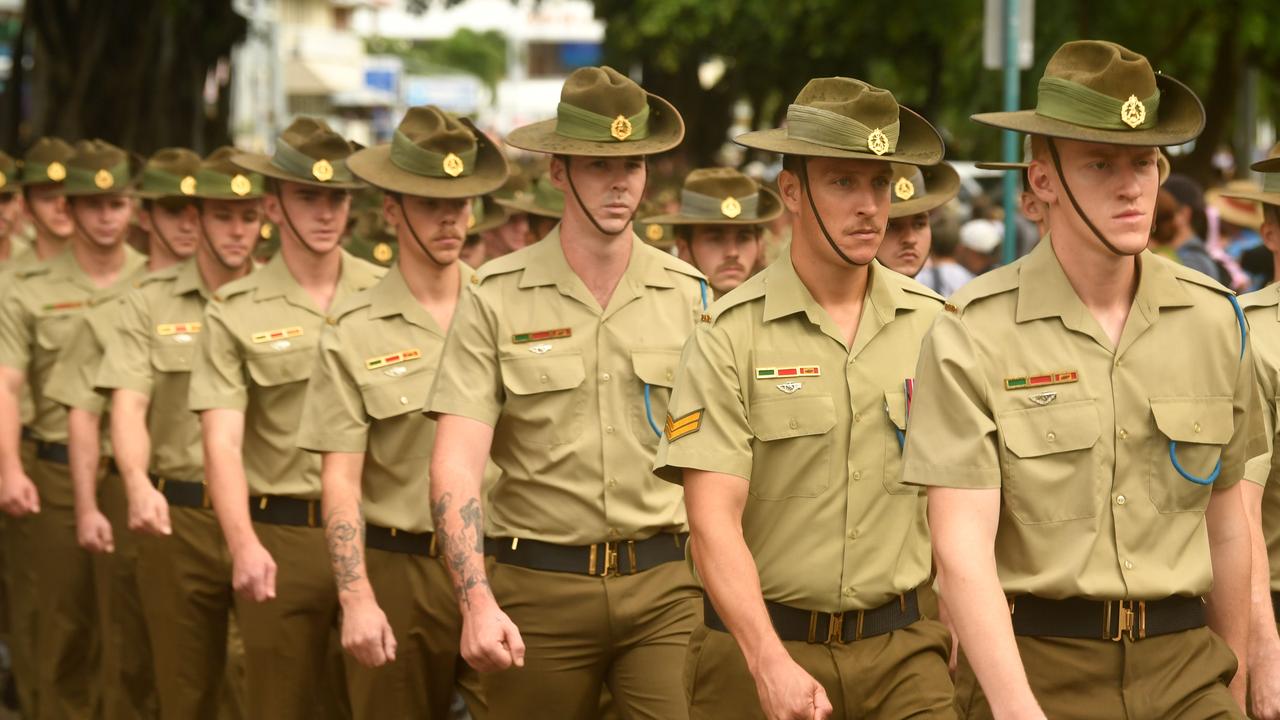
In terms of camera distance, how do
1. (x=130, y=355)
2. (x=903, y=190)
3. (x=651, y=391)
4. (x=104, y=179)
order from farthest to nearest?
(x=104, y=179) → (x=130, y=355) → (x=903, y=190) → (x=651, y=391)

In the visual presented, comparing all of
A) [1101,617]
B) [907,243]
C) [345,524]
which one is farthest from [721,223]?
[1101,617]

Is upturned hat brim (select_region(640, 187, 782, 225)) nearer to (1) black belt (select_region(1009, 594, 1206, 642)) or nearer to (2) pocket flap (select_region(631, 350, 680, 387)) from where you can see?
(2) pocket flap (select_region(631, 350, 680, 387))

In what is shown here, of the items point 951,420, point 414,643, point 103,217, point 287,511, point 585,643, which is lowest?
point 414,643

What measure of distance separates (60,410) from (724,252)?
4.01 metres

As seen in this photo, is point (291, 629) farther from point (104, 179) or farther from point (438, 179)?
point (104, 179)

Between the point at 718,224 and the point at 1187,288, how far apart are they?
173 inches

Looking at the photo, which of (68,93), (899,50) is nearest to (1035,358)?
(68,93)

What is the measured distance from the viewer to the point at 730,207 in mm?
9156

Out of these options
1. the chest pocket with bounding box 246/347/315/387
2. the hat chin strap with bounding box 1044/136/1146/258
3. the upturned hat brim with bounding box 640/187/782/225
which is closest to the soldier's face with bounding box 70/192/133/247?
the chest pocket with bounding box 246/347/315/387

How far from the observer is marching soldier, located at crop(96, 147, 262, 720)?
8891mm

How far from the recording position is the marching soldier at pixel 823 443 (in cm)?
547

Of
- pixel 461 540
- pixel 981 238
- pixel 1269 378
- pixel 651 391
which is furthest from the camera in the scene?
pixel 981 238

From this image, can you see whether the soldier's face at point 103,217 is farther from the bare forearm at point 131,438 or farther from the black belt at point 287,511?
the black belt at point 287,511

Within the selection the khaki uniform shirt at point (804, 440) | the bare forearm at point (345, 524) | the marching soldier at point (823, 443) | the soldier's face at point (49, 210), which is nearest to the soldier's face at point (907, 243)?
the bare forearm at point (345, 524)
